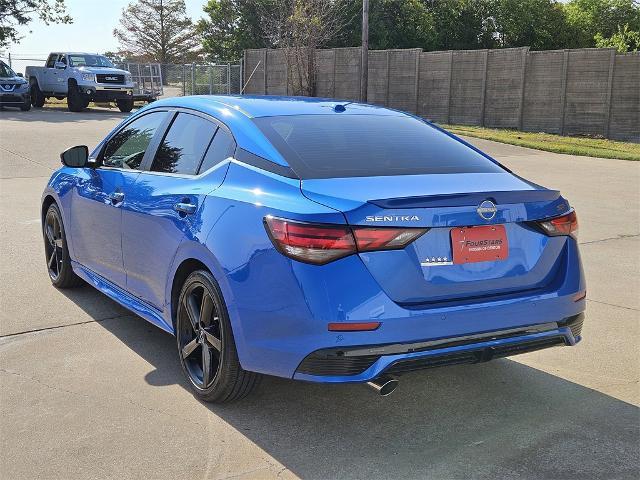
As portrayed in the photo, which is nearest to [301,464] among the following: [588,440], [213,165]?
[588,440]

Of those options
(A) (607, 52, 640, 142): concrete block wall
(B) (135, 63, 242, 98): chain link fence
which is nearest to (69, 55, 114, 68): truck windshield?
(B) (135, 63, 242, 98): chain link fence

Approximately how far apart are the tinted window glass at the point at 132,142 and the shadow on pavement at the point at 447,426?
1359mm

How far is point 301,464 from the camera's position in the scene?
343cm

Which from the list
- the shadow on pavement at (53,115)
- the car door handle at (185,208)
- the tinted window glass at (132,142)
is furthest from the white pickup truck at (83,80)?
the car door handle at (185,208)

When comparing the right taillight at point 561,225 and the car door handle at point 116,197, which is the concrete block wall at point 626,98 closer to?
the right taillight at point 561,225

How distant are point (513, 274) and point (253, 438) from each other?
147 cm

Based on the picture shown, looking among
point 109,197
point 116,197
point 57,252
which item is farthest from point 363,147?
point 57,252

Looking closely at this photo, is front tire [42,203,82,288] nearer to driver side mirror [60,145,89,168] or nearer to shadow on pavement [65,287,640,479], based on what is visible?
driver side mirror [60,145,89,168]

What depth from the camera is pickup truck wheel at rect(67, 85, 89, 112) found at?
90.3 ft

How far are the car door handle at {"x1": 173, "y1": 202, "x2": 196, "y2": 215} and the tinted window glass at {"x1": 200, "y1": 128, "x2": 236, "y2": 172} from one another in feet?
0.81

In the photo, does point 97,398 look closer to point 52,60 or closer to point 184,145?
point 184,145

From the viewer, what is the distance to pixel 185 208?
410cm

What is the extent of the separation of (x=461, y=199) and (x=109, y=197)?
8.39ft

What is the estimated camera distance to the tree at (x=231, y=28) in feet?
168
